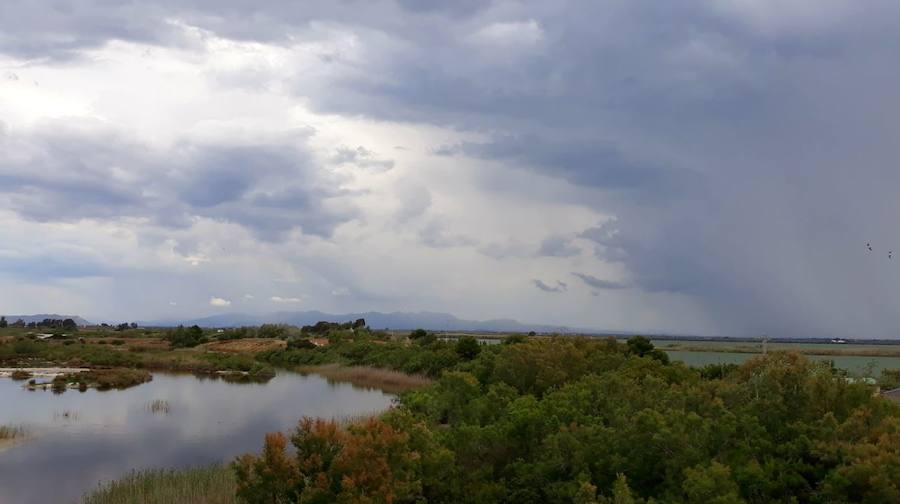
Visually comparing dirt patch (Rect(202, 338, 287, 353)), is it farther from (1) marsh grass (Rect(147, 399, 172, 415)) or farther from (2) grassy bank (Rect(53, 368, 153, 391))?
(1) marsh grass (Rect(147, 399, 172, 415))

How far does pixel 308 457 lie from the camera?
12141 millimetres

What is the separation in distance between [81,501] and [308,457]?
9.09m

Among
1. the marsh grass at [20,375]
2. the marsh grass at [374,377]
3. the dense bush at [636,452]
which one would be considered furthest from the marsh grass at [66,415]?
the dense bush at [636,452]

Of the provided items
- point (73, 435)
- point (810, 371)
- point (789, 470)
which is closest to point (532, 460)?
point (789, 470)

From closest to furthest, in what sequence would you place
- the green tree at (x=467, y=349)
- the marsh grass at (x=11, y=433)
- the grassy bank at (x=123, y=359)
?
1. the marsh grass at (x=11, y=433)
2. the green tree at (x=467, y=349)
3. the grassy bank at (x=123, y=359)

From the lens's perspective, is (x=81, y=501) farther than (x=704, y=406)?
Yes

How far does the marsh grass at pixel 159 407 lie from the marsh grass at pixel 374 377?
14738mm

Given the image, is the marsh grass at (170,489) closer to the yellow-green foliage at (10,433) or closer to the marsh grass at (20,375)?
the yellow-green foliage at (10,433)

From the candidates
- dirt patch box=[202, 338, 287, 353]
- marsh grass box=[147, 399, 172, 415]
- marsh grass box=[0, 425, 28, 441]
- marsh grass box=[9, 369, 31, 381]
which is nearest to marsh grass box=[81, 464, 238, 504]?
marsh grass box=[0, 425, 28, 441]

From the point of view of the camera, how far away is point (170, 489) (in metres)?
16.4

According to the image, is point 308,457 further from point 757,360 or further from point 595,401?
point 757,360

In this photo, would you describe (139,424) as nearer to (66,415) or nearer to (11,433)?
(66,415)

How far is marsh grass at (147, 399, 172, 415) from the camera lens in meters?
34.5

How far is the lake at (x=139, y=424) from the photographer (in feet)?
68.6
